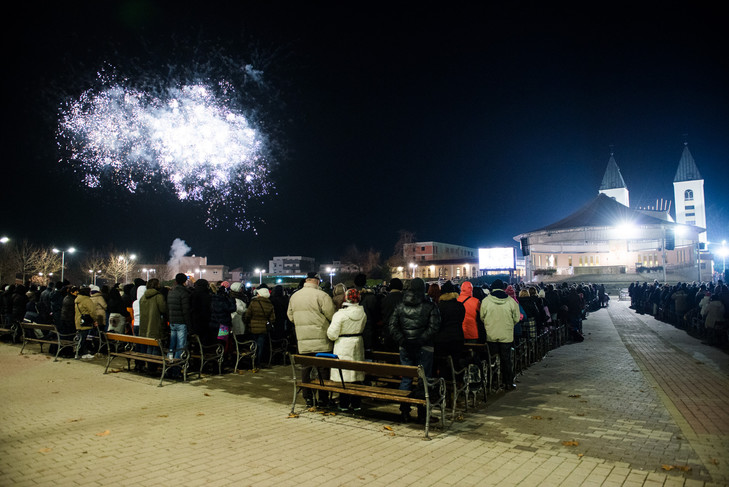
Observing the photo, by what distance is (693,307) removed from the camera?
17703mm

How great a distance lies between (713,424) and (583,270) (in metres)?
57.9

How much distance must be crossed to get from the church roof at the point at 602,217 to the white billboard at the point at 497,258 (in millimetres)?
8765

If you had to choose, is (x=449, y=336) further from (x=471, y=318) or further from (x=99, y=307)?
(x=99, y=307)

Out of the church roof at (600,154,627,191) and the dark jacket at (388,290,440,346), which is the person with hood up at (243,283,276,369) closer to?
the dark jacket at (388,290,440,346)

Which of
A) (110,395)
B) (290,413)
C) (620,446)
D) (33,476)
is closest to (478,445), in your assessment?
(620,446)

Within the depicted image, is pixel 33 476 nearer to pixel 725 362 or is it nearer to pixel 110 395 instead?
pixel 110 395

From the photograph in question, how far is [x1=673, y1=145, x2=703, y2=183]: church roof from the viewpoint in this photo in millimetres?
93688

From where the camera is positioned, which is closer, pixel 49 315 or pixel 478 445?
pixel 478 445

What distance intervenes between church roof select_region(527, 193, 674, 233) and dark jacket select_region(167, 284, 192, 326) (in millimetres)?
64886

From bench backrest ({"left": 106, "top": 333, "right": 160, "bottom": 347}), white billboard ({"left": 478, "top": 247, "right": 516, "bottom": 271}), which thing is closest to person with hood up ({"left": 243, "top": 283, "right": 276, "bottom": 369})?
bench backrest ({"left": 106, "top": 333, "right": 160, "bottom": 347})

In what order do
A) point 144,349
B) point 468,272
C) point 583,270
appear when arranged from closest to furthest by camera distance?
point 144,349 < point 583,270 < point 468,272

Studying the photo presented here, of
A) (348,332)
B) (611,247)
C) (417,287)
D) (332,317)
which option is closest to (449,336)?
(417,287)

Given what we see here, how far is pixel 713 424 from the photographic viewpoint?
6215 mm

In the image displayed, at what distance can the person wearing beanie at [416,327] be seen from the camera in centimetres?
629
